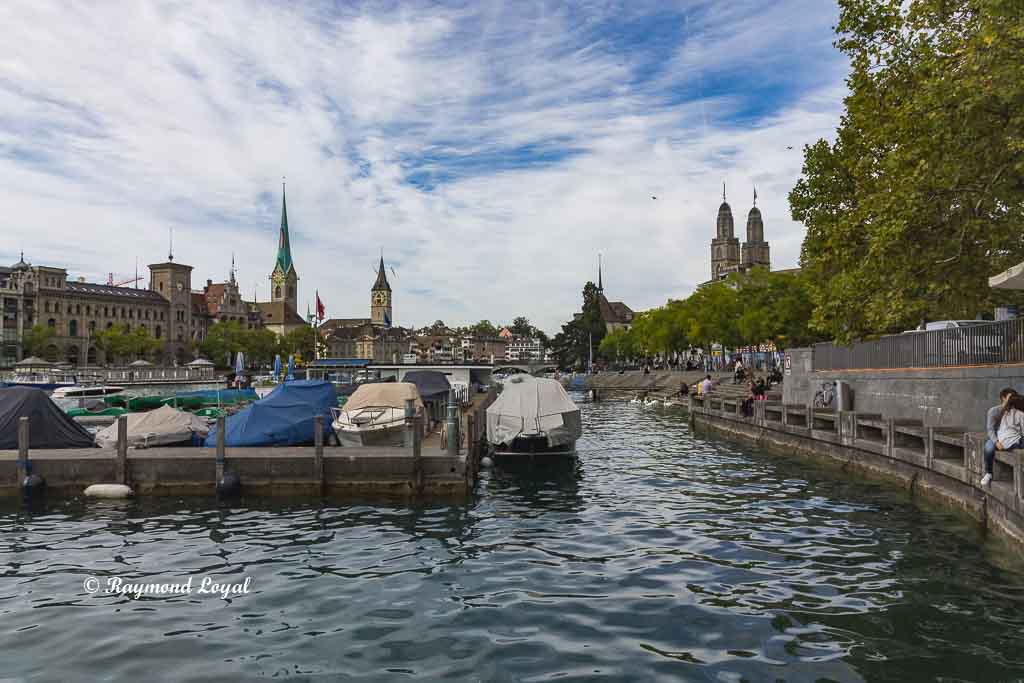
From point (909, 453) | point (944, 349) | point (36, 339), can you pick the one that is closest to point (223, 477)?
point (909, 453)

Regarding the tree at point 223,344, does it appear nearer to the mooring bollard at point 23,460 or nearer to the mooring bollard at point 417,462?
the mooring bollard at point 23,460

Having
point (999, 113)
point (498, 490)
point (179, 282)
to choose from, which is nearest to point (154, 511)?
point (498, 490)

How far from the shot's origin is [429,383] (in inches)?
1580

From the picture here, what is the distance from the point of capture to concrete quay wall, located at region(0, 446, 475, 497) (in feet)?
66.1

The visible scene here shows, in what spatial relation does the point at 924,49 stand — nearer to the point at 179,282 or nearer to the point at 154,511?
the point at 154,511

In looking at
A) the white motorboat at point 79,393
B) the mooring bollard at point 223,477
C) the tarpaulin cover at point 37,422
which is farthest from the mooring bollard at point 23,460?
the white motorboat at point 79,393

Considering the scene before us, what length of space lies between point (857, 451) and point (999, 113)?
11171 millimetres

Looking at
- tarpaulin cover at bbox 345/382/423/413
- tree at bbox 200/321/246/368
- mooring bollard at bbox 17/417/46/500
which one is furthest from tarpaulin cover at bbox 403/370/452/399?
tree at bbox 200/321/246/368

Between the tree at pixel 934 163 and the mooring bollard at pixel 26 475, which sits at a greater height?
the tree at pixel 934 163

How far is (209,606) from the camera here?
11.6 m

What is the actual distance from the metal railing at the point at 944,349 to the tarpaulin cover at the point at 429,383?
61.7 feet

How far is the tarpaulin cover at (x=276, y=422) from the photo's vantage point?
23438 millimetres

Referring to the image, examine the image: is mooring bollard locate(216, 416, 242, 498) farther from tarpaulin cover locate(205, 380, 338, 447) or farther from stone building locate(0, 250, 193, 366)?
stone building locate(0, 250, 193, 366)

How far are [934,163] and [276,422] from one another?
20559mm
